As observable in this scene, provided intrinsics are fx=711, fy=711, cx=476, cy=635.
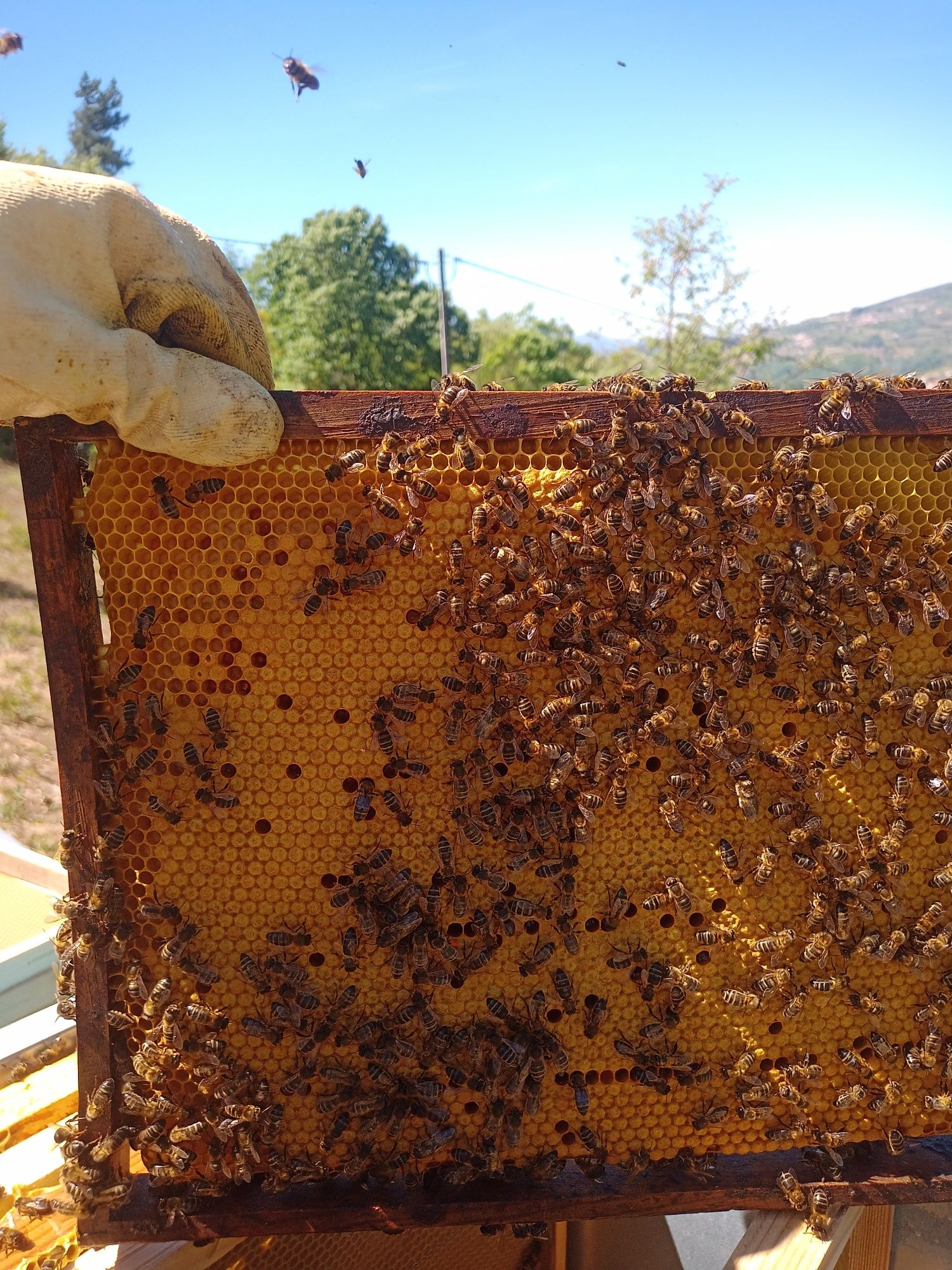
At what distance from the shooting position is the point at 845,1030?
269cm

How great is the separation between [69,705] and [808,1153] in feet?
10.2

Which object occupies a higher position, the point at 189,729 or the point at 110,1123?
the point at 189,729

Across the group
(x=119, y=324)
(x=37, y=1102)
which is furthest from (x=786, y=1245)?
(x=119, y=324)

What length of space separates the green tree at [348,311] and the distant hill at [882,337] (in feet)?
43.7

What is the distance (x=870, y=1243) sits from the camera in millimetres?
3045

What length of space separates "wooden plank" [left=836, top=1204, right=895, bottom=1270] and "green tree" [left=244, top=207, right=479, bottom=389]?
25.8m

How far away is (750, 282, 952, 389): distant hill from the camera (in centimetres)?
2870

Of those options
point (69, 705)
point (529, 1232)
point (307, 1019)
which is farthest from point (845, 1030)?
point (69, 705)

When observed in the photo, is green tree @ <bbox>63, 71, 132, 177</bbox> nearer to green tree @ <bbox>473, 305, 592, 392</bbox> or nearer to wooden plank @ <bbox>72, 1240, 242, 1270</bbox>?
green tree @ <bbox>473, 305, 592, 392</bbox>

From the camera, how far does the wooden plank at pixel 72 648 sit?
2.19 m

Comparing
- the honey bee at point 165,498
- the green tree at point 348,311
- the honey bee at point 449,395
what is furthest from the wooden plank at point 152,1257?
the green tree at point 348,311

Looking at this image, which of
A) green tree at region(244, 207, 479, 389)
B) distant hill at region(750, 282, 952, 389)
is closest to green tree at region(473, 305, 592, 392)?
green tree at region(244, 207, 479, 389)

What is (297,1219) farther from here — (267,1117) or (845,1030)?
(845,1030)

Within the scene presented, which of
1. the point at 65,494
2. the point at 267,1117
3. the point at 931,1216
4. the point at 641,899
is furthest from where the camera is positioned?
the point at 931,1216
